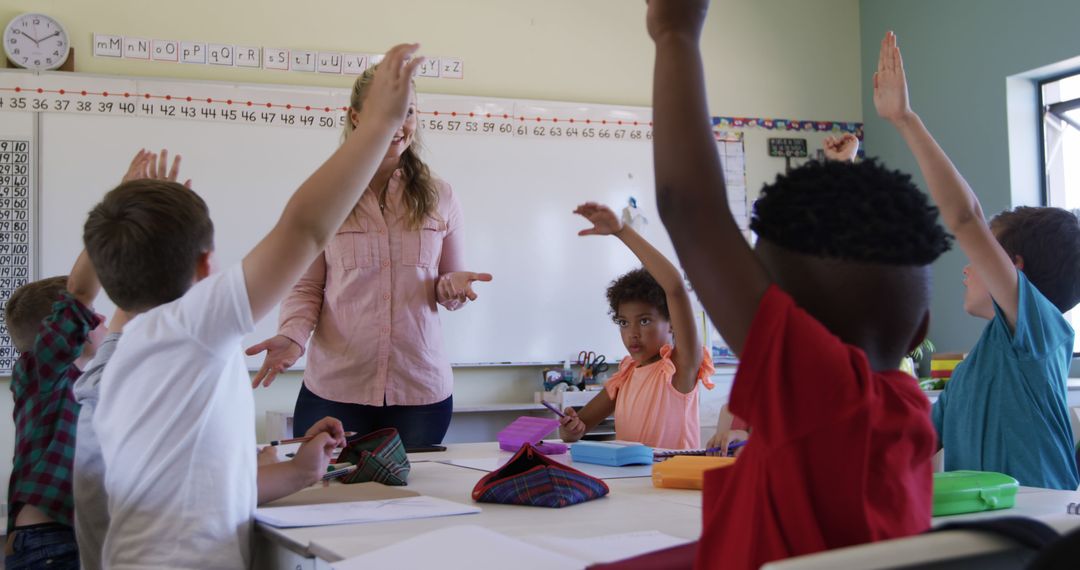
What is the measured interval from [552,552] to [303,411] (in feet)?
4.67

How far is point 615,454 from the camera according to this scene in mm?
1971

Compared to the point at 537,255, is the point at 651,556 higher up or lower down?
lower down

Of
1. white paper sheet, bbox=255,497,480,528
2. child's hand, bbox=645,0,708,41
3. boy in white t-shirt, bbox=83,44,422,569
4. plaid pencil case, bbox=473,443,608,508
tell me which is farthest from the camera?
plaid pencil case, bbox=473,443,608,508

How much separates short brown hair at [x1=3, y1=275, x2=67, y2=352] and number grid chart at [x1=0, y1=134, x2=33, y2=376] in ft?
7.54

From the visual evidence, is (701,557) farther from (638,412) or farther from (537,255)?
(537,255)

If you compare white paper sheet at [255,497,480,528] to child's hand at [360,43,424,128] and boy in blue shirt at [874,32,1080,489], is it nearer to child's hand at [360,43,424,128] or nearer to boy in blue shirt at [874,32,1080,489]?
child's hand at [360,43,424,128]

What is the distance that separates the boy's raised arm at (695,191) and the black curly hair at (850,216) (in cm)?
4

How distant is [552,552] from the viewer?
1.11m

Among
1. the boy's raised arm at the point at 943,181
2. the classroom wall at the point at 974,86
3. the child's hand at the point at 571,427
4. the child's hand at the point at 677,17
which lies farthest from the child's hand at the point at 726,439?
the classroom wall at the point at 974,86

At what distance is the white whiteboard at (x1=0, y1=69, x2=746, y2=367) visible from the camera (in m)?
4.12

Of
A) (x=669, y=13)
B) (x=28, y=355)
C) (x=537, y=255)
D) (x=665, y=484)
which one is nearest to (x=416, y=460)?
(x=665, y=484)

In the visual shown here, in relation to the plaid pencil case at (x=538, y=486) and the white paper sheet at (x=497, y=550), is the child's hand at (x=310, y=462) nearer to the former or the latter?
the plaid pencil case at (x=538, y=486)

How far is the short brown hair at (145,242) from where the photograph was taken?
125 centimetres

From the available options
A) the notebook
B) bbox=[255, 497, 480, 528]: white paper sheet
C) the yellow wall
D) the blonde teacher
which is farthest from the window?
bbox=[255, 497, 480, 528]: white paper sheet
